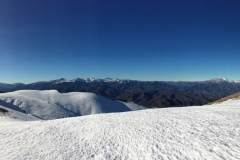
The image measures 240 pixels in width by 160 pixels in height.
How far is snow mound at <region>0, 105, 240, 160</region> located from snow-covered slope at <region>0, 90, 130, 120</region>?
84.3 metres

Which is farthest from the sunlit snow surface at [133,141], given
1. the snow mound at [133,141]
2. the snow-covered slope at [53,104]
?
the snow-covered slope at [53,104]

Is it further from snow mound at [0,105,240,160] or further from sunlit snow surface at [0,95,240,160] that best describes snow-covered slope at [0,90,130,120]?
snow mound at [0,105,240,160]

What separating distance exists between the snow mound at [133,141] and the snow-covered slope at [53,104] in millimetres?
84347

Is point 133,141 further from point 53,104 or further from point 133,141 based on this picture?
point 53,104

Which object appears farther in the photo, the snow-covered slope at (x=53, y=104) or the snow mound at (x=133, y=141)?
the snow-covered slope at (x=53, y=104)

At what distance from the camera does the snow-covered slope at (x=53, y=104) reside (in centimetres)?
10368

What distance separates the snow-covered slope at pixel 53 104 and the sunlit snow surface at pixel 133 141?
276 ft

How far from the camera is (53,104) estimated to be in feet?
395

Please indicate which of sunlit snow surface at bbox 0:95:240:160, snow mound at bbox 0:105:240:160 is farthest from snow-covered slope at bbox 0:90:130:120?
snow mound at bbox 0:105:240:160

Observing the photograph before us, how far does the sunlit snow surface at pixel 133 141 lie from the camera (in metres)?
12.9

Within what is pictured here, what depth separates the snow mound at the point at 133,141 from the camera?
12883 mm

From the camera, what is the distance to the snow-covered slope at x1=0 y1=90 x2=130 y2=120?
4082 inches

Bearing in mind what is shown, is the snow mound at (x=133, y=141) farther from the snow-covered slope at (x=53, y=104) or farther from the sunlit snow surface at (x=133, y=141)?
the snow-covered slope at (x=53, y=104)

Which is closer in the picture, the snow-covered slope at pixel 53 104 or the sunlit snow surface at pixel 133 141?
the sunlit snow surface at pixel 133 141
